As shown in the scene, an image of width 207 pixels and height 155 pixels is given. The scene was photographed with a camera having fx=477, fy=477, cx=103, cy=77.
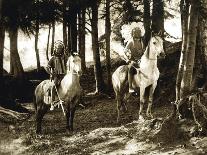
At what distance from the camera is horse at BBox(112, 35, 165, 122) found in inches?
531

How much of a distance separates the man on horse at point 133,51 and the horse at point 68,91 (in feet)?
5.69

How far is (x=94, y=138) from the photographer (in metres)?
12.6

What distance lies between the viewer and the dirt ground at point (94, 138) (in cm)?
1092

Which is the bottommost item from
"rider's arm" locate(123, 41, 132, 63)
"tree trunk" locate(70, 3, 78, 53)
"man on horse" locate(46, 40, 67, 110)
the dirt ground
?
the dirt ground

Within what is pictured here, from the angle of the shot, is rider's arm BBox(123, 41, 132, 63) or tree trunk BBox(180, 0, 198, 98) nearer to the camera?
tree trunk BBox(180, 0, 198, 98)

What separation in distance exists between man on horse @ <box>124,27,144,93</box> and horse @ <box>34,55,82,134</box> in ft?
5.69

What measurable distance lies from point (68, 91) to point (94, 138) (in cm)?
170

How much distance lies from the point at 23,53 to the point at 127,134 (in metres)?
33.1

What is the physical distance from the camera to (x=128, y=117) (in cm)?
1593

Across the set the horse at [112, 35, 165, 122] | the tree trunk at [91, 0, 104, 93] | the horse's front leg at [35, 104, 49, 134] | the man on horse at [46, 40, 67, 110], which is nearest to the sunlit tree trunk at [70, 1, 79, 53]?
the tree trunk at [91, 0, 104, 93]

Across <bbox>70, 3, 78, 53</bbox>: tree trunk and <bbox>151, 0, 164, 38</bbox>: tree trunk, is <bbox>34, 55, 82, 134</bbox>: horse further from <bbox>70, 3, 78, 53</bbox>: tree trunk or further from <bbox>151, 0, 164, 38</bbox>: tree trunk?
<bbox>151, 0, 164, 38</bbox>: tree trunk

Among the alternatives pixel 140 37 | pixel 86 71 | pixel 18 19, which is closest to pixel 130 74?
pixel 140 37

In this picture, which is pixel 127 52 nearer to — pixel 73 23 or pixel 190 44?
pixel 190 44

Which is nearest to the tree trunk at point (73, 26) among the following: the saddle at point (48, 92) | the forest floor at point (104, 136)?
the forest floor at point (104, 136)
